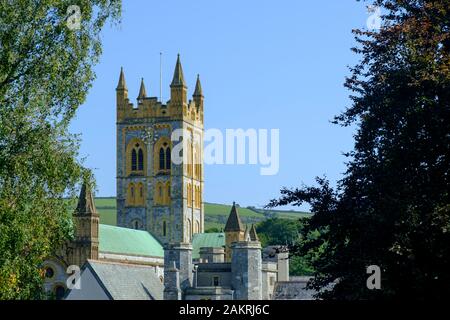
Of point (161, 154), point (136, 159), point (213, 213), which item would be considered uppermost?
point (161, 154)

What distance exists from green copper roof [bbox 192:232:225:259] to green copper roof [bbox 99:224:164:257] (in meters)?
4.87

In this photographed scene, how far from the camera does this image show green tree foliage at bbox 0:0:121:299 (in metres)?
26.1

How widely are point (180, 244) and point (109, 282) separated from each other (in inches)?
790

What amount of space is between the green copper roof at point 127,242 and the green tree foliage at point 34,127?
78282mm

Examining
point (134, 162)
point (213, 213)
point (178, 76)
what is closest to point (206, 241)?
point (134, 162)

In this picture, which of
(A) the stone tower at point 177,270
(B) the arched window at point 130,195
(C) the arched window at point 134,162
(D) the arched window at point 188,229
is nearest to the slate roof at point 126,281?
(A) the stone tower at point 177,270

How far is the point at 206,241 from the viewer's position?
124 metres

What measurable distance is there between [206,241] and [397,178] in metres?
99.9

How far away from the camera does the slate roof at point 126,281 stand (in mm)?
74588

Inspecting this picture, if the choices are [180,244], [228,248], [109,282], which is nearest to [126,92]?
[228,248]

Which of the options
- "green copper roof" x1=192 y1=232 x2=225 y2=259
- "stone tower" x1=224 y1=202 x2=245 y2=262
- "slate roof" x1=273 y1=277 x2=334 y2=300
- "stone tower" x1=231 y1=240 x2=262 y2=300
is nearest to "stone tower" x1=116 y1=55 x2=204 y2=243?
"green copper roof" x1=192 y1=232 x2=225 y2=259

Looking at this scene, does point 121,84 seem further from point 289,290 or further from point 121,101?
point 289,290

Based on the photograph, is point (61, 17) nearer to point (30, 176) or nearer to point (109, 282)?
point (30, 176)

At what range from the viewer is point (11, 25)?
2667cm
